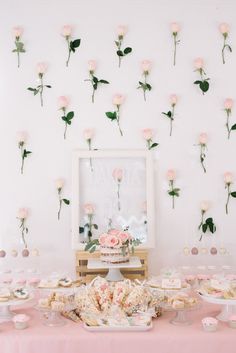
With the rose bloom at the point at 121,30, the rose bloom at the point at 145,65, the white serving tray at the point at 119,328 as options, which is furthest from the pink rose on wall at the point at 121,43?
the white serving tray at the point at 119,328

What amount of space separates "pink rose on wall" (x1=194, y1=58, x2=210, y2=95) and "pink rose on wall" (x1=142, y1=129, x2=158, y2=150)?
43 cm

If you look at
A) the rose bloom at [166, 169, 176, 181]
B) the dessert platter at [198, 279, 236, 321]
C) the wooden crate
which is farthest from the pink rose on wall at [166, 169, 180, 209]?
the dessert platter at [198, 279, 236, 321]

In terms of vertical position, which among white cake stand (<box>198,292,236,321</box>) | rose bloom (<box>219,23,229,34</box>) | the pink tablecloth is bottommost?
the pink tablecloth

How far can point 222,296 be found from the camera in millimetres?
2154

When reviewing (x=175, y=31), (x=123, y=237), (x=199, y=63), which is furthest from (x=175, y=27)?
(x=123, y=237)

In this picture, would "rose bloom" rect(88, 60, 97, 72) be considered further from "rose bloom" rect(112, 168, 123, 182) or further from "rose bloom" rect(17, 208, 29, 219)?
"rose bloom" rect(17, 208, 29, 219)

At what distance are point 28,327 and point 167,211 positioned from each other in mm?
1287

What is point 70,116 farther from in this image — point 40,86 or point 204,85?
point 204,85

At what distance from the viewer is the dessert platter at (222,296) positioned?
2.13m

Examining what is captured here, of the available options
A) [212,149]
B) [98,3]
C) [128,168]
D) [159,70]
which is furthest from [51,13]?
[212,149]

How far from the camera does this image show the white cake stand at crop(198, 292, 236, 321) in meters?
2.12

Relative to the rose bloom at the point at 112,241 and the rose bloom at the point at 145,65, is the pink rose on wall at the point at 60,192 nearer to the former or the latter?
the rose bloom at the point at 112,241

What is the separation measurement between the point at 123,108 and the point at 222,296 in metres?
1.41

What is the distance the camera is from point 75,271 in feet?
9.87
